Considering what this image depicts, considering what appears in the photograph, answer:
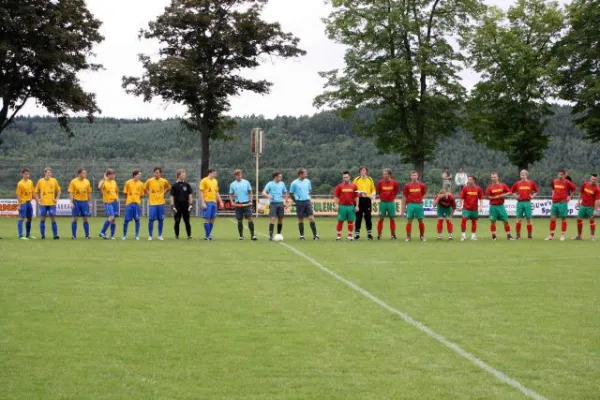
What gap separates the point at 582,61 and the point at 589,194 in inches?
1106

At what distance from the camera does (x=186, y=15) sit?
5341 cm

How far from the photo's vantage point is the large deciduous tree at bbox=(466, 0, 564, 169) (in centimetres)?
5406

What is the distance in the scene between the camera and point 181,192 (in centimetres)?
2697

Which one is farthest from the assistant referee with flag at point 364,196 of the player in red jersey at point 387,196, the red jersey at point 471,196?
the red jersey at point 471,196

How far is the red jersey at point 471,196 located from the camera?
1088 inches

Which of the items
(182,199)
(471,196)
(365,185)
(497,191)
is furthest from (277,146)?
(182,199)

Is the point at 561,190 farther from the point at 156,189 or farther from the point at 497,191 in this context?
the point at 156,189

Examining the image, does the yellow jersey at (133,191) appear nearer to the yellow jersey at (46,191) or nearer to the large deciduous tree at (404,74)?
the yellow jersey at (46,191)

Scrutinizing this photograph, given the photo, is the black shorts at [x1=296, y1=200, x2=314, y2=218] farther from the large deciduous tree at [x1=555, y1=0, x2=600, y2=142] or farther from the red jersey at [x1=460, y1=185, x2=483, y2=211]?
the large deciduous tree at [x1=555, y1=0, x2=600, y2=142]

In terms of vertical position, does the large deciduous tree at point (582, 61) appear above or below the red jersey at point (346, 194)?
above

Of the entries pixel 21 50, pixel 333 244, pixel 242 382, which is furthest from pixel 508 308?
pixel 21 50

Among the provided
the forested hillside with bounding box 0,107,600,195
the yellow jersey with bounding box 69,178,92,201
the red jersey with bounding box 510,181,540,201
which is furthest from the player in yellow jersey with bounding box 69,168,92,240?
the forested hillside with bounding box 0,107,600,195

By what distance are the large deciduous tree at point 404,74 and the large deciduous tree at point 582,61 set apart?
5307 millimetres

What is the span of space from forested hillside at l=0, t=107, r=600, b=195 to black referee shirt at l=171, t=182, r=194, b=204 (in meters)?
51.4
